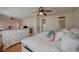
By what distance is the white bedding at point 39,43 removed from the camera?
1.36 metres

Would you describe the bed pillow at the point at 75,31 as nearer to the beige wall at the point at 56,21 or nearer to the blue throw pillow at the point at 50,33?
the beige wall at the point at 56,21

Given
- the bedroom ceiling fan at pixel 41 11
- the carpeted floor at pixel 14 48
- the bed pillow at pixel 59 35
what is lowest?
the carpeted floor at pixel 14 48

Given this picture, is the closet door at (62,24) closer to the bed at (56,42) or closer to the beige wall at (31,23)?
the bed at (56,42)

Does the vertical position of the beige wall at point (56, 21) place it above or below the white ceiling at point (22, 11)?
below

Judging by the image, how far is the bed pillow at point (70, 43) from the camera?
1334mm

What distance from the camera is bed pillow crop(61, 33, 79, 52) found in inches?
52.5

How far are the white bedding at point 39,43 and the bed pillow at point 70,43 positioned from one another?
0.09 meters

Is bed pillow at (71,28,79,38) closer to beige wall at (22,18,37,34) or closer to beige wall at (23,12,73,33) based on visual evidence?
beige wall at (23,12,73,33)

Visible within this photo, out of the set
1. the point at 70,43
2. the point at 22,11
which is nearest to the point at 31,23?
the point at 22,11

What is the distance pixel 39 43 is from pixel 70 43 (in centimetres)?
36

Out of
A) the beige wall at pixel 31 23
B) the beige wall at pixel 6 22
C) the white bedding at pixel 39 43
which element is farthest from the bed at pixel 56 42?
the beige wall at pixel 6 22

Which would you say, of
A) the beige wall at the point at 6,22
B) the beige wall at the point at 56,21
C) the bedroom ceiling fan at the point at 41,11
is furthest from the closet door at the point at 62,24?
the beige wall at the point at 6,22
